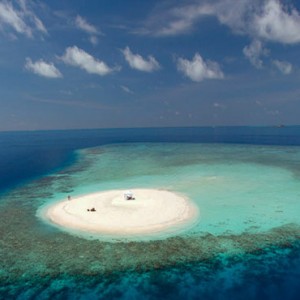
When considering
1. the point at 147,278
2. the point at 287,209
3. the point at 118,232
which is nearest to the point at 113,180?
the point at 118,232

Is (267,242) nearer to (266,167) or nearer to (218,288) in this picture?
(218,288)

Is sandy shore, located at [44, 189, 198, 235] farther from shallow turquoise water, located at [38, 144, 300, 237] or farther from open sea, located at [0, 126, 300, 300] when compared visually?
shallow turquoise water, located at [38, 144, 300, 237]

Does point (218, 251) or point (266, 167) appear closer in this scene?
point (218, 251)

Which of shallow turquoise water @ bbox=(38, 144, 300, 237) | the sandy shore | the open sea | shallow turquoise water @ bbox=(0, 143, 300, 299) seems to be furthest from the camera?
shallow turquoise water @ bbox=(38, 144, 300, 237)

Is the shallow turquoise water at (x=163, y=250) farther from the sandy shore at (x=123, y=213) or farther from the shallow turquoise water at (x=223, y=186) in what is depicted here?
the sandy shore at (x=123, y=213)

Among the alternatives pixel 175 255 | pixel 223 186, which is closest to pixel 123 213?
pixel 175 255

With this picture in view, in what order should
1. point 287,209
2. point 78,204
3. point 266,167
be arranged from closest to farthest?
point 287,209, point 78,204, point 266,167

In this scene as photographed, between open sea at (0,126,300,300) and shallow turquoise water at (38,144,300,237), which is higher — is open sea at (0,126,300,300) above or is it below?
below

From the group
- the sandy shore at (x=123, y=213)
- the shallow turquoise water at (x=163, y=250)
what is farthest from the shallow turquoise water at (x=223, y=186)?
the sandy shore at (x=123, y=213)

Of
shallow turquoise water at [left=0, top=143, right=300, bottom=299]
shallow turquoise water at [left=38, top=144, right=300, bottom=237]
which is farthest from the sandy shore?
shallow turquoise water at [left=38, top=144, right=300, bottom=237]
